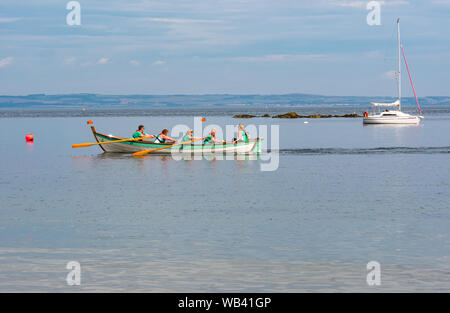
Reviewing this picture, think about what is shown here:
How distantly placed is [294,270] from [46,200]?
13282 millimetres

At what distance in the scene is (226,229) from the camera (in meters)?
19.3

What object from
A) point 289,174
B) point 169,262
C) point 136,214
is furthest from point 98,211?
point 289,174

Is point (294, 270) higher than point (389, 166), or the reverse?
point (389, 166)

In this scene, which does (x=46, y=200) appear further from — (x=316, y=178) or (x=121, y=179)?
(x=316, y=178)

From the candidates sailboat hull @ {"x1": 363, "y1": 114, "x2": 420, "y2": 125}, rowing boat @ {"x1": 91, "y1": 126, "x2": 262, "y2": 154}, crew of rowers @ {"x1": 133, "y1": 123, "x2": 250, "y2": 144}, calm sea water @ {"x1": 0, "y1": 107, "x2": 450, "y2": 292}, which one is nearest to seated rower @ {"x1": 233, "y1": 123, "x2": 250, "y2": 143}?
crew of rowers @ {"x1": 133, "y1": 123, "x2": 250, "y2": 144}

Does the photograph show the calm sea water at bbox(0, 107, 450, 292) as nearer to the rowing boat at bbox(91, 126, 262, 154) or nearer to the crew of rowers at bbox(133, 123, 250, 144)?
the rowing boat at bbox(91, 126, 262, 154)

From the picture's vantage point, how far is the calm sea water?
554 inches

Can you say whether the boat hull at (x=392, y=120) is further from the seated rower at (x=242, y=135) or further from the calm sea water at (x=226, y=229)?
the calm sea water at (x=226, y=229)

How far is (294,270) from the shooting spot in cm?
1462

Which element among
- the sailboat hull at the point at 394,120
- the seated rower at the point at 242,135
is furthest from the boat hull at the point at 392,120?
the seated rower at the point at 242,135

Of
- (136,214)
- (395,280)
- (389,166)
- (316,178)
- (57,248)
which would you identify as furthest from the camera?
(389,166)

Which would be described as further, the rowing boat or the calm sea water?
the rowing boat

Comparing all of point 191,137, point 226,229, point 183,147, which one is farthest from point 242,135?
point 226,229

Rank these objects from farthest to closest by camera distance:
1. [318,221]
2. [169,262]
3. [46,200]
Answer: [46,200] < [318,221] < [169,262]
